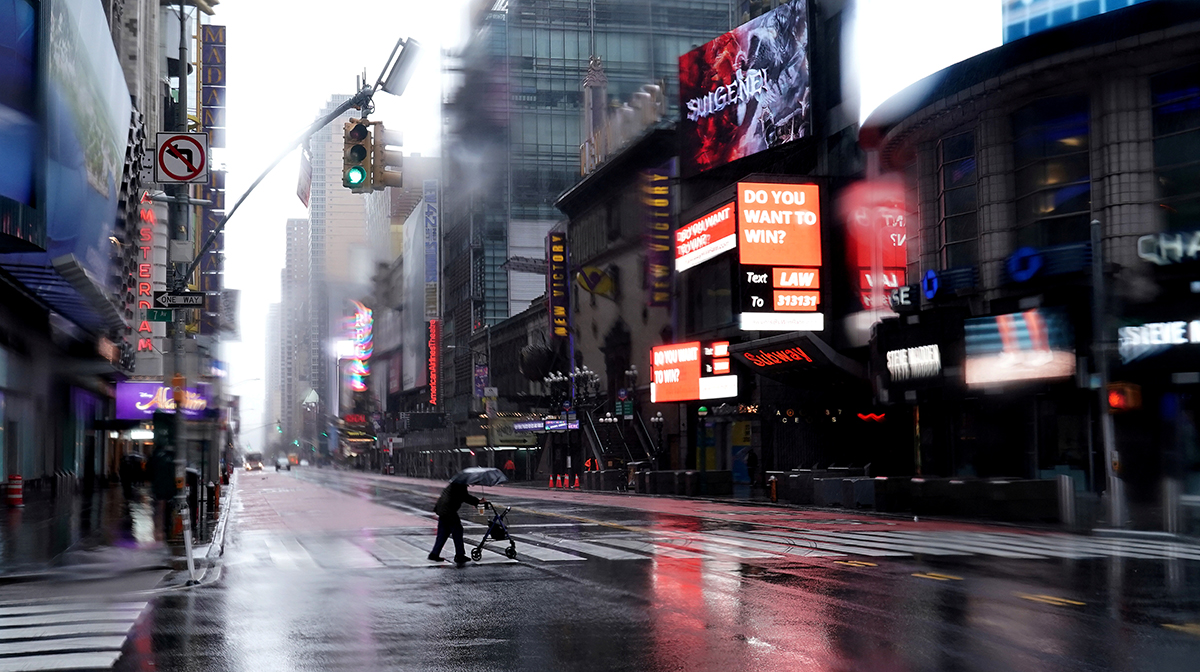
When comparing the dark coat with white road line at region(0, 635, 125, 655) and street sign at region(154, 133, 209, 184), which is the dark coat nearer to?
street sign at region(154, 133, 209, 184)

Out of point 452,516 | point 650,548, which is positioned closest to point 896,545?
point 650,548

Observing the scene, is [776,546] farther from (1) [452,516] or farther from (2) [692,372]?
(2) [692,372]

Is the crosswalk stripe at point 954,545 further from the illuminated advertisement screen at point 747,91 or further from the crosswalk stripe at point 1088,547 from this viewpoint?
the illuminated advertisement screen at point 747,91

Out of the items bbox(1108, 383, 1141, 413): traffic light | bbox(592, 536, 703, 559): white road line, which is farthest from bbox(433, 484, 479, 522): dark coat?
bbox(1108, 383, 1141, 413): traffic light

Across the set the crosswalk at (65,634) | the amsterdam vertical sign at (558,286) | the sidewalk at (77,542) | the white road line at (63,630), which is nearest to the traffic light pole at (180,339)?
the sidewalk at (77,542)

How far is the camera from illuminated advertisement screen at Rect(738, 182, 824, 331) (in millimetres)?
50125

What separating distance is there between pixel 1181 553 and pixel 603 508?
21.7 metres

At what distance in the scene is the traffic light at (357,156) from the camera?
643 inches

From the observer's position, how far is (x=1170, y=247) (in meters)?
29.3

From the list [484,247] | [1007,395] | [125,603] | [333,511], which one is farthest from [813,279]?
[484,247]

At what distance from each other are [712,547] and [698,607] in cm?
855

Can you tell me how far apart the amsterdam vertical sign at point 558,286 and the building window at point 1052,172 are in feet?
162

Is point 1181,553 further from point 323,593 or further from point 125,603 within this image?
point 125,603

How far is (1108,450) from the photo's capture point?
2586cm
